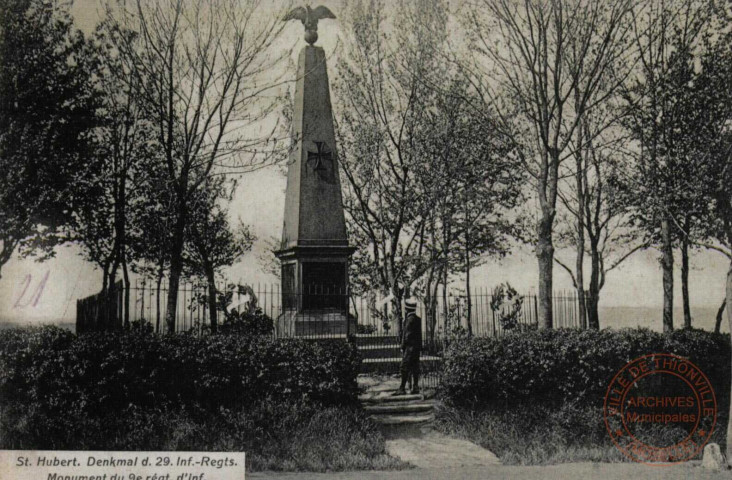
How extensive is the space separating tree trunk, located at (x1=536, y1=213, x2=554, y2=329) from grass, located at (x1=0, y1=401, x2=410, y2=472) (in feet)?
13.8

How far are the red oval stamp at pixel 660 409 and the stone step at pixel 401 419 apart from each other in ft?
8.66

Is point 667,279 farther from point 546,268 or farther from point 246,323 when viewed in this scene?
point 246,323

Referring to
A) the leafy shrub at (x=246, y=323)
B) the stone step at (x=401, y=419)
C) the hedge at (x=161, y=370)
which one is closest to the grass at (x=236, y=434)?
the hedge at (x=161, y=370)

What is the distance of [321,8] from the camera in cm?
1267

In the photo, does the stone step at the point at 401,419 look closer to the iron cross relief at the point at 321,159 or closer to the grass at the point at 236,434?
the grass at the point at 236,434

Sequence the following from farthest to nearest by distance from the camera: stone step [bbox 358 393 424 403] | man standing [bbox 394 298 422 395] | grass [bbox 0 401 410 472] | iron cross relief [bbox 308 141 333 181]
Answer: iron cross relief [bbox 308 141 333 181], man standing [bbox 394 298 422 395], stone step [bbox 358 393 424 403], grass [bbox 0 401 410 472]

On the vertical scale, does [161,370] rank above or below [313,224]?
below

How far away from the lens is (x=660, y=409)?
9227mm

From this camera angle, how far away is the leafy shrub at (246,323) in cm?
1275

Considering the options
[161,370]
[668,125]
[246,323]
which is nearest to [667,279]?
[668,125]

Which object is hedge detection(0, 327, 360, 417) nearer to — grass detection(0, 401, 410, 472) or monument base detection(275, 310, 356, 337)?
grass detection(0, 401, 410, 472)

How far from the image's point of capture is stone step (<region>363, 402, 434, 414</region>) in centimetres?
959

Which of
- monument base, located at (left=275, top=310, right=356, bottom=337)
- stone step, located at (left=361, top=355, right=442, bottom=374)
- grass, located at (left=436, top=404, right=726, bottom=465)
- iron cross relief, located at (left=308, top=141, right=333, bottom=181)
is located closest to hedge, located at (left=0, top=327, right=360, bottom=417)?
grass, located at (left=436, top=404, right=726, bottom=465)

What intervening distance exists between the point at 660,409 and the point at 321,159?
7503 millimetres
